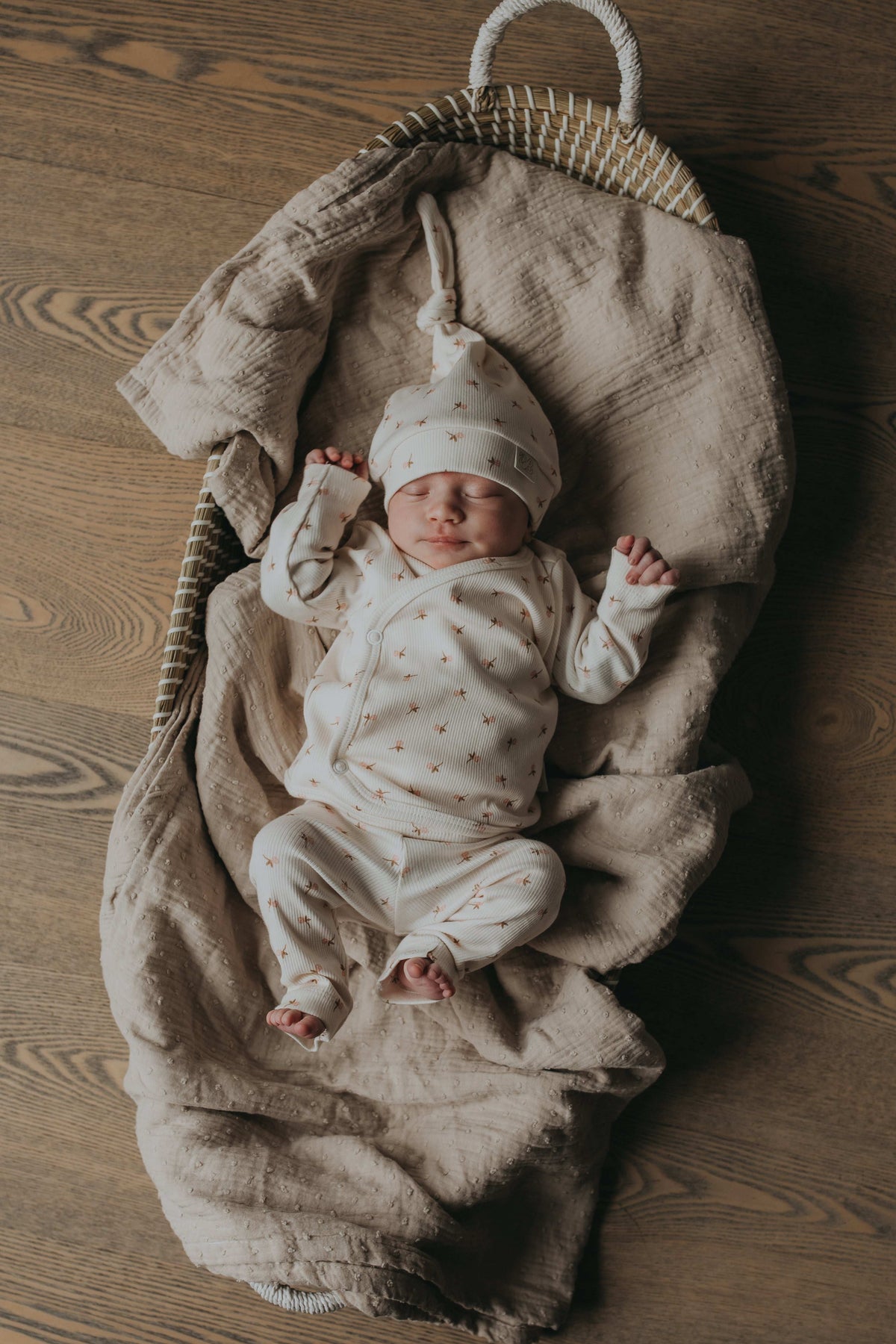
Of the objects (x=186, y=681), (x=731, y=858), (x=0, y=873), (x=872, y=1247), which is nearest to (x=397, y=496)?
(x=186, y=681)

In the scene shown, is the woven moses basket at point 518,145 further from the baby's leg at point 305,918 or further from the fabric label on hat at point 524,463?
the fabric label on hat at point 524,463

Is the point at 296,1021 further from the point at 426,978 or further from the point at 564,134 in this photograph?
the point at 564,134

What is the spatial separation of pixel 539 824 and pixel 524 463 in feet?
1.41

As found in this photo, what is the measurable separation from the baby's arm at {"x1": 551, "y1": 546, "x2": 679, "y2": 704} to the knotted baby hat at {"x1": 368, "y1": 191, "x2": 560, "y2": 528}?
0.33 ft

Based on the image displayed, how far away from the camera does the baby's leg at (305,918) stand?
1.02m

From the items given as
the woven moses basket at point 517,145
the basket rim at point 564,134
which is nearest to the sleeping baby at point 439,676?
the woven moses basket at point 517,145

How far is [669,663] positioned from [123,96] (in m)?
1.09

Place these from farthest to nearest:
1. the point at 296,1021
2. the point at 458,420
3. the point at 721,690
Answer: the point at 721,690 < the point at 458,420 < the point at 296,1021

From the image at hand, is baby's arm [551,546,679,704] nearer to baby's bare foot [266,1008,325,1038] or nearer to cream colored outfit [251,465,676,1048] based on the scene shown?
cream colored outfit [251,465,676,1048]

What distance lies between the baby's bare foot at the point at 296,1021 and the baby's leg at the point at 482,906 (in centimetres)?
9

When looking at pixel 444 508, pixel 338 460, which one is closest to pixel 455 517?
pixel 444 508

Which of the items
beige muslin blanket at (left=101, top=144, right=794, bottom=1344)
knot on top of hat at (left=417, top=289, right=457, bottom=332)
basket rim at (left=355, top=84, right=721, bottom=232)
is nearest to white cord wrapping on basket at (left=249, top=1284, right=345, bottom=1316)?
beige muslin blanket at (left=101, top=144, right=794, bottom=1344)

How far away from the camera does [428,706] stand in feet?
3.62

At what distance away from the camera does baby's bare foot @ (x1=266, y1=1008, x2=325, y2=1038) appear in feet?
3.25
